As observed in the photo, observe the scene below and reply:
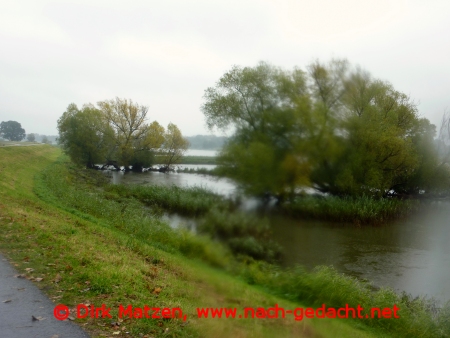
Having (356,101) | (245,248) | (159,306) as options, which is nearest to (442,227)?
(356,101)

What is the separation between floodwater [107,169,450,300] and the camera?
Result: 6930 millimetres

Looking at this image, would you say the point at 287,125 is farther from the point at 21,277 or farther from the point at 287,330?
the point at 21,277

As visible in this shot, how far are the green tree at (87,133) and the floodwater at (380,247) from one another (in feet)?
3.54

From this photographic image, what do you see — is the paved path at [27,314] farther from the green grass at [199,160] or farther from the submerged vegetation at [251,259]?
the green grass at [199,160]

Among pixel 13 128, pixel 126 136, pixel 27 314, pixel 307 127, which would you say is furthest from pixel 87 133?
pixel 307 127

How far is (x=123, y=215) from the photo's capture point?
12422 mm

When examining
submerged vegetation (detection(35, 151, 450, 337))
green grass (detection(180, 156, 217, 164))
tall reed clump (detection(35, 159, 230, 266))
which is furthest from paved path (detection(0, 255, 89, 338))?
green grass (detection(180, 156, 217, 164))

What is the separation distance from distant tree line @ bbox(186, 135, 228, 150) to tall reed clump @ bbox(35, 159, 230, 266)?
1400mm

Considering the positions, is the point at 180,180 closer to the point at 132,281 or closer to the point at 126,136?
the point at 132,281

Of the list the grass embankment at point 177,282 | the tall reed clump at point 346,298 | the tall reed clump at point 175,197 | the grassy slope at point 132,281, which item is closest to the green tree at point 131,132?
the tall reed clump at point 175,197

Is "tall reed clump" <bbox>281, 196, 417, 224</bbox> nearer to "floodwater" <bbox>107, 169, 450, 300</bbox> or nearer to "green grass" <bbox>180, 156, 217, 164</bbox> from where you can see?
"floodwater" <bbox>107, 169, 450, 300</bbox>

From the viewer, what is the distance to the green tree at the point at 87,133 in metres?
10.1

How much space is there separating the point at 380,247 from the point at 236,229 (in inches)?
261

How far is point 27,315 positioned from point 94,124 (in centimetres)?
699
